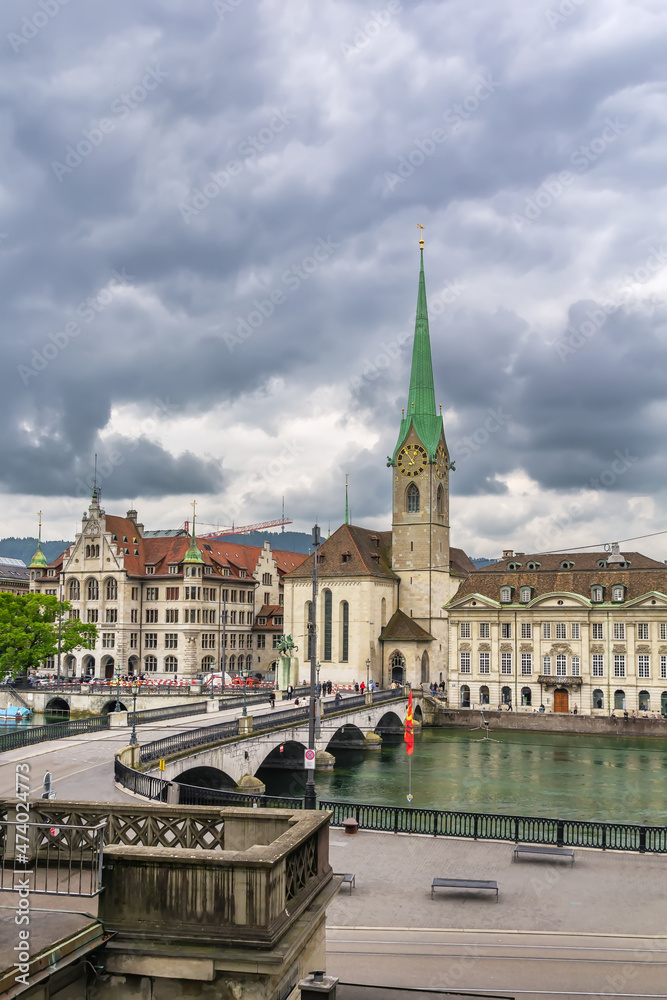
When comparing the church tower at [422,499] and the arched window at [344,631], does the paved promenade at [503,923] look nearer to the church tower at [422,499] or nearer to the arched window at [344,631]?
the arched window at [344,631]

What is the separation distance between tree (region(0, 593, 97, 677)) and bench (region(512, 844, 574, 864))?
6708 cm

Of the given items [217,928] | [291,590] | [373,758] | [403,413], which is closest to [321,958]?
[217,928]

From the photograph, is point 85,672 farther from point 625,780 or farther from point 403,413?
point 625,780

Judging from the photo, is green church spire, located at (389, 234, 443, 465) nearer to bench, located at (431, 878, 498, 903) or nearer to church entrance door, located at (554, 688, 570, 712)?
church entrance door, located at (554, 688, 570, 712)

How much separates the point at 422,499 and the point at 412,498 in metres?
1.41

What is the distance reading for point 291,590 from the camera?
3949 inches

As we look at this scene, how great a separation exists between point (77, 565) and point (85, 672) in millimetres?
12458

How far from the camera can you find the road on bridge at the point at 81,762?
29375 mm

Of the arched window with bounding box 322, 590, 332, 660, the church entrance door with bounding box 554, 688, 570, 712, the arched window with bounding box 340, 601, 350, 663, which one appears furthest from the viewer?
the arched window with bounding box 322, 590, 332, 660

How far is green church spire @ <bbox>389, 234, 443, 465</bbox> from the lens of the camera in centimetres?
10675

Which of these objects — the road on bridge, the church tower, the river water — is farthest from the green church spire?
the road on bridge

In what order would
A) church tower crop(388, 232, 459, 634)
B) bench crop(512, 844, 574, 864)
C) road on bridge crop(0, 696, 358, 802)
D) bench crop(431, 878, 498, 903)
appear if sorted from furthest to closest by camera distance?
church tower crop(388, 232, 459, 634) → road on bridge crop(0, 696, 358, 802) → bench crop(512, 844, 574, 864) → bench crop(431, 878, 498, 903)

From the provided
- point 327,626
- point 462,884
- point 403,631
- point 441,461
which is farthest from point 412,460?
point 462,884

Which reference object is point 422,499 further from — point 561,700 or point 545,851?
point 545,851
